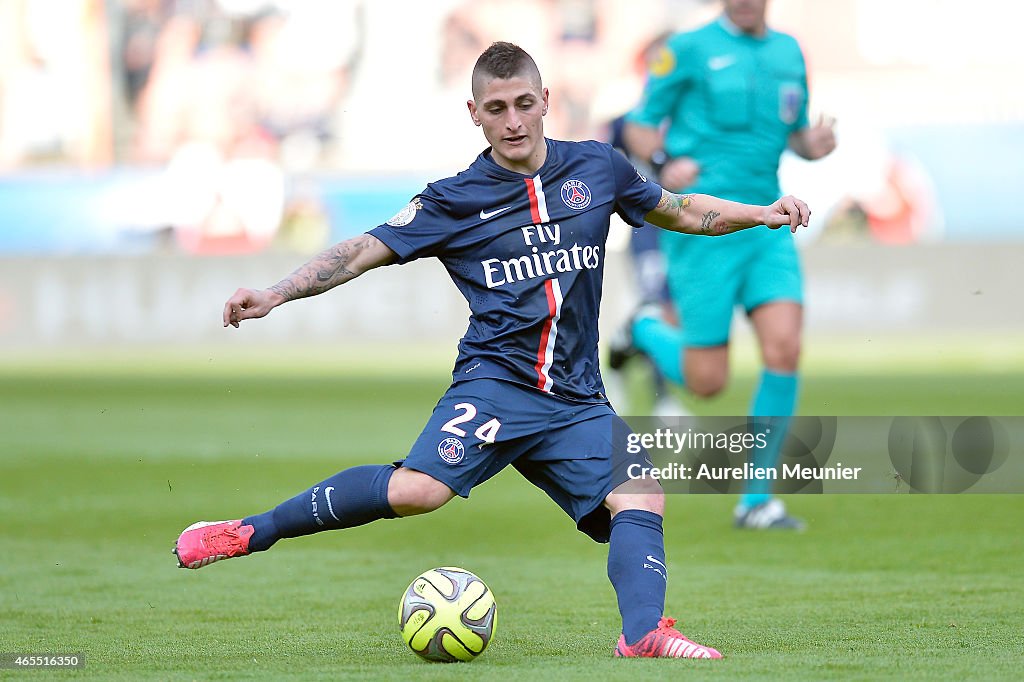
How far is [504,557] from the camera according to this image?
7.25m

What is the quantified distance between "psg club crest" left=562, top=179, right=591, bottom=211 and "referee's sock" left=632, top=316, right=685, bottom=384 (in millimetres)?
3359

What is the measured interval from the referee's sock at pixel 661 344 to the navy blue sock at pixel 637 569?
140 inches

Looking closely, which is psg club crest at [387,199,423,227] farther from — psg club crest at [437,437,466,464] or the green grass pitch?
the green grass pitch

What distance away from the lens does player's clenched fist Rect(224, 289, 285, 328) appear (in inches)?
186

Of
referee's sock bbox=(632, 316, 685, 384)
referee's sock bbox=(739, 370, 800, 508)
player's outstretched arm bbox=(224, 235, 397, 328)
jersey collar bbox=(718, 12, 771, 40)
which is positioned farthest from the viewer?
referee's sock bbox=(632, 316, 685, 384)

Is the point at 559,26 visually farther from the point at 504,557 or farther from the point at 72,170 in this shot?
the point at 504,557

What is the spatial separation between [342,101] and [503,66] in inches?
842

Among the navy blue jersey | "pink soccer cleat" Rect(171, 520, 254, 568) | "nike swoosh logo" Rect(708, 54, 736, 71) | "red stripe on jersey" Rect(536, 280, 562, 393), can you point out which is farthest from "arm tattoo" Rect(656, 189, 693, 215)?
"nike swoosh logo" Rect(708, 54, 736, 71)

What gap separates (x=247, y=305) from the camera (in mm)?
4777

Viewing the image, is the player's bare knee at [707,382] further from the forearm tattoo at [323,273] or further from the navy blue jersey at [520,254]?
the forearm tattoo at [323,273]

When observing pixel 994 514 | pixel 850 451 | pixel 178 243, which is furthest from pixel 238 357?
pixel 994 514

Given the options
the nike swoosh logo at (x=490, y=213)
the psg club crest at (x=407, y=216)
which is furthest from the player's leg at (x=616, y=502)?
the psg club crest at (x=407, y=216)

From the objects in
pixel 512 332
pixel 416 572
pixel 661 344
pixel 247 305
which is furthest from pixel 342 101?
pixel 247 305

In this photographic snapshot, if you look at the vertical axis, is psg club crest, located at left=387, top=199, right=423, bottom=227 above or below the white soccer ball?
above
